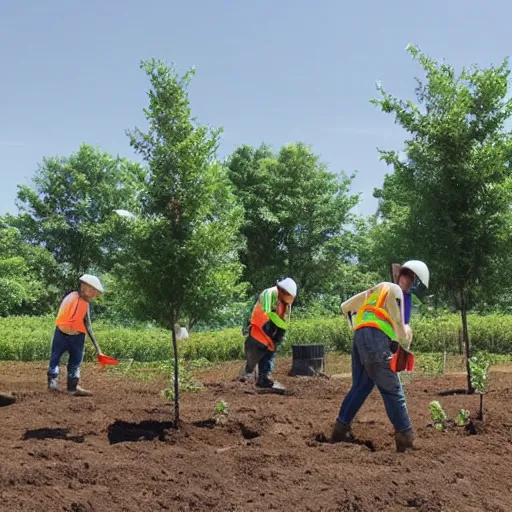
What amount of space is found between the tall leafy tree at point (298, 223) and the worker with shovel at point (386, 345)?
22.5 metres

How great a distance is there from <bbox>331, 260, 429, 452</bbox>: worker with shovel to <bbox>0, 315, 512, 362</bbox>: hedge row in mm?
9145

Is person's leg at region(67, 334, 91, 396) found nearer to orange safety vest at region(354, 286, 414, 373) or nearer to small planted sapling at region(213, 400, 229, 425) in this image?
small planted sapling at region(213, 400, 229, 425)

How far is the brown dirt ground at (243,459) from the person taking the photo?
4293 mm

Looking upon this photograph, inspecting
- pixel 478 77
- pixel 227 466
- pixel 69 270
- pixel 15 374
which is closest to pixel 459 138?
pixel 478 77

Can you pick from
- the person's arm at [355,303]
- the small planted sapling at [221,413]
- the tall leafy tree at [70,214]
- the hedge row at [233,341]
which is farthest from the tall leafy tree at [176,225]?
the tall leafy tree at [70,214]

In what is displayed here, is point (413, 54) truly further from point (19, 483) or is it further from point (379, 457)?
point (19, 483)

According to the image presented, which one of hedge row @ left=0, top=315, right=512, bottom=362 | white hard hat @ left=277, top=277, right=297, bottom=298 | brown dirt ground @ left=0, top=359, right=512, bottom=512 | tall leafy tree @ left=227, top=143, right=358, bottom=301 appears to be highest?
tall leafy tree @ left=227, top=143, right=358, bottom=301

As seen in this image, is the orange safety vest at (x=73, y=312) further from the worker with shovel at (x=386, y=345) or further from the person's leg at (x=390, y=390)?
the person's leg at (x=390, y=390)

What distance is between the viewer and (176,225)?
6.86 meters

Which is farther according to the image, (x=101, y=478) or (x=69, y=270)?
(x=69, y=270)

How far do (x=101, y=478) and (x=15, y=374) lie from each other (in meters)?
8.92

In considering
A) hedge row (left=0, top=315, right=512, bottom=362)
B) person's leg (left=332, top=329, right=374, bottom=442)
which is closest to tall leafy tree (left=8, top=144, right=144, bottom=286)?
hedge row (left=0, top=315, right=512, bottom=362)

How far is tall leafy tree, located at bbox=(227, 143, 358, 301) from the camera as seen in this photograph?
2897 cm

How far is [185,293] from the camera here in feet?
22.5
